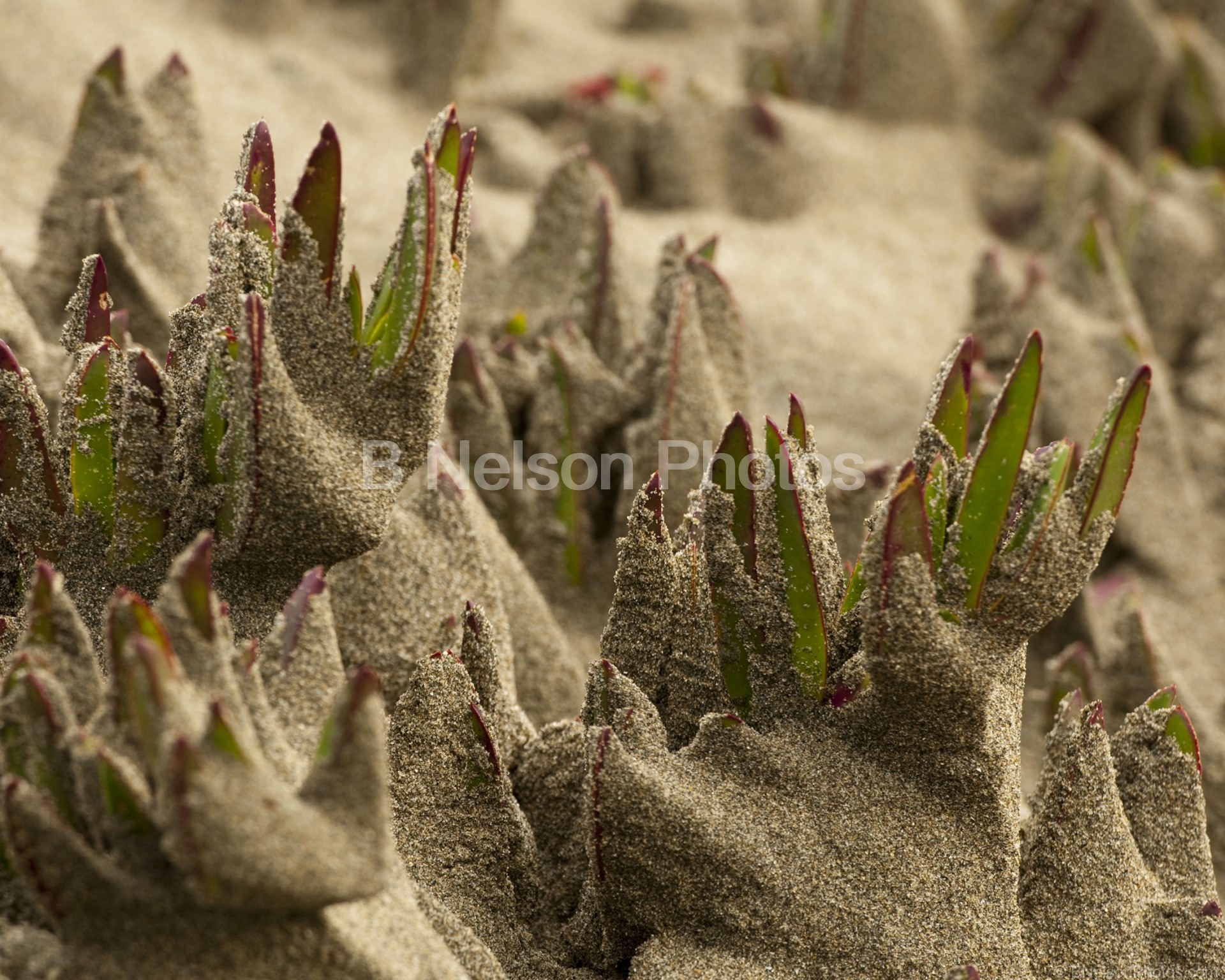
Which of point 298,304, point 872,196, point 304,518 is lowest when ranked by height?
point 304,518

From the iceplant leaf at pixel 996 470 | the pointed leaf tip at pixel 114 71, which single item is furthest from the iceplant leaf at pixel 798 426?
the pointed leaf tip at pixel 114 71

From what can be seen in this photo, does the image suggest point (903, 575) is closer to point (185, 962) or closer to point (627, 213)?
point (185, 962)

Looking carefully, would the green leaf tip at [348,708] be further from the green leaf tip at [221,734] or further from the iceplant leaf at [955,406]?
the iceplant leaf at [955,406]

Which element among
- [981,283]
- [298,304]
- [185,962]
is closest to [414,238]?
[298,304]

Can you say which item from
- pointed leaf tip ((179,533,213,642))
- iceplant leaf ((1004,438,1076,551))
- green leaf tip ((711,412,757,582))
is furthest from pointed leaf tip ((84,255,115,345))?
iceplant leaf ((1004,438,1076,551))

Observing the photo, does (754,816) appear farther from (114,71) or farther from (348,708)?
(114,71)

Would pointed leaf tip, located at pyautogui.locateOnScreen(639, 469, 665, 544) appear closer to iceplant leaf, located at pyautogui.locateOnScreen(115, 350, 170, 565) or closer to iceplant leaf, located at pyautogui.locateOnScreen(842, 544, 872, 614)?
iceplant leaf, located at pyautogui.locateOnScreen(842, 544, 872, 614)

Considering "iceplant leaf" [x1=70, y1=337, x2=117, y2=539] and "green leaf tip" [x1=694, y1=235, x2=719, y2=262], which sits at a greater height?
"green leaf tip" [x1=694, y1=235, x2=719, y2=262]
